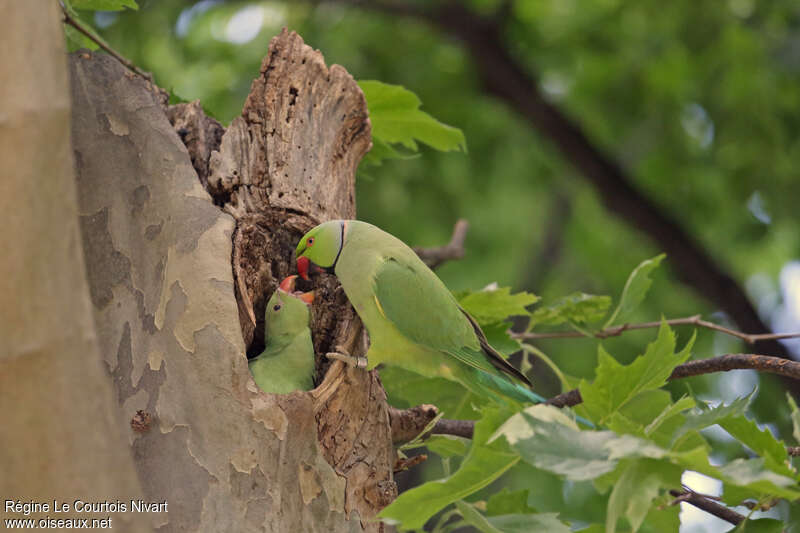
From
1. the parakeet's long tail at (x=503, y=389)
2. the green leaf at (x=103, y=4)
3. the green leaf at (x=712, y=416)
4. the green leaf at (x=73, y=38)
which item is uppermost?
the green leaf at (x=103, y=4)

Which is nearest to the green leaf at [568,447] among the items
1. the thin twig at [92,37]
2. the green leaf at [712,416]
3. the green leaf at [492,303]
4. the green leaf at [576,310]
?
the green leaf at [712,416]

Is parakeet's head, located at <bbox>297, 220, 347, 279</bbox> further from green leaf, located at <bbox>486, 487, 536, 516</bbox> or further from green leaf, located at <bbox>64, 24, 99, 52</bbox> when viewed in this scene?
green leaf, located at <bbox>64, 24, 99, 52</bbox>

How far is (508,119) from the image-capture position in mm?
6168

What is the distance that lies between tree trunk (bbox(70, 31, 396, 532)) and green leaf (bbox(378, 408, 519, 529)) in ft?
0.98

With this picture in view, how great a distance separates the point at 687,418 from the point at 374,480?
67 centimetres

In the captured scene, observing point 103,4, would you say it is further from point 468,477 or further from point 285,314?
point 468,477

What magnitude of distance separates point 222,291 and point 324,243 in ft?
1.00

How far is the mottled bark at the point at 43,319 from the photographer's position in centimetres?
100

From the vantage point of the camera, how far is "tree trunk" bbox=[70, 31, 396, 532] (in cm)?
152

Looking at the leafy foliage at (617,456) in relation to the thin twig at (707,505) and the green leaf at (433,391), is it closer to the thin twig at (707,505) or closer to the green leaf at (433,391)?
the thin twig at (707,505)

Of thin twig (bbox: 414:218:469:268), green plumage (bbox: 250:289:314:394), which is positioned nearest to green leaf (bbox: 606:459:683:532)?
green plumage (bbox: 250:289:314:394)

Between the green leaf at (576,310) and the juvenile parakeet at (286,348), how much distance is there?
2.47 feet

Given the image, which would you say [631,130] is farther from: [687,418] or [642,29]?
[687,418]

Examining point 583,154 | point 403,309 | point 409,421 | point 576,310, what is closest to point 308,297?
point 403,309
